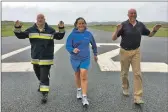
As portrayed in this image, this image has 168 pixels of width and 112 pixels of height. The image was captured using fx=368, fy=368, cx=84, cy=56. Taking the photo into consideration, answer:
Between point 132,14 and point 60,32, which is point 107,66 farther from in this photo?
point 132,14

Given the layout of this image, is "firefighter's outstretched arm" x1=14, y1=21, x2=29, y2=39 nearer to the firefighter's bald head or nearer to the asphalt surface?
the firefighter's bald head

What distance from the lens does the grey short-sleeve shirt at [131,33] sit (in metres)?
6.59

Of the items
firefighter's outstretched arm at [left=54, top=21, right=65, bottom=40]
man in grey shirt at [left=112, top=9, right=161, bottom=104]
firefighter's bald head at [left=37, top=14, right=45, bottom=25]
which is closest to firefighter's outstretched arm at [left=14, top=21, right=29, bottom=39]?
firefighter's bald head at [left=37, top=14, right=45, bottom=25]

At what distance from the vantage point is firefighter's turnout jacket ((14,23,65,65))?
668cm

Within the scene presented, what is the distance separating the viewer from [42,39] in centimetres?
669

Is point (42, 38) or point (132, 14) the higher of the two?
point (132, 14)

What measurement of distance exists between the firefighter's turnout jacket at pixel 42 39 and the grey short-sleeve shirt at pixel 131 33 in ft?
3.64

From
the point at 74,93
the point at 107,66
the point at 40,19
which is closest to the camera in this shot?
the point at 40,19

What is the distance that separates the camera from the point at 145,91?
24.7ft

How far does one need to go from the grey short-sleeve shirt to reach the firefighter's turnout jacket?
111 cm

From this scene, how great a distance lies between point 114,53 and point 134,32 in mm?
6761

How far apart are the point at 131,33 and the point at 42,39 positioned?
161 centimetres

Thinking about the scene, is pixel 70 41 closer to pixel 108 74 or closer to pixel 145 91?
pixel 145 91

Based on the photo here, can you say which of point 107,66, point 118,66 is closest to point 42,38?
point 107,66
